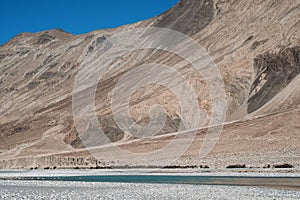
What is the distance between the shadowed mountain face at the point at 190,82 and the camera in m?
72.9

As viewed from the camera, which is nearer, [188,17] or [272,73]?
[272,73]

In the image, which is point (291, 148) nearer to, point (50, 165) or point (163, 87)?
point (50, 165)

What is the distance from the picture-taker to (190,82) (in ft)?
281

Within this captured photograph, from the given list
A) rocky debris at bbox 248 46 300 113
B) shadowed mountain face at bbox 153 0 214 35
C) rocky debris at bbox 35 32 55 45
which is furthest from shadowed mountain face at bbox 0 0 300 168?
rocky debris at bbox 35 32 55 45

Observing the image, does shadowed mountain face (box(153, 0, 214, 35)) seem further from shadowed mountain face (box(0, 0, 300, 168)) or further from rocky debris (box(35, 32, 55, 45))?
rocky debris (box(35, 32, 55, 45))

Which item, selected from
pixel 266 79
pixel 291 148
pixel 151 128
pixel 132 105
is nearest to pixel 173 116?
pixel 151 128

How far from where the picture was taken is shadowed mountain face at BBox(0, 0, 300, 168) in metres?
72.9

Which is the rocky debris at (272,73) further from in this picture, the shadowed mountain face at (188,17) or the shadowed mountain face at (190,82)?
the shadowed mountain face at (188,17)

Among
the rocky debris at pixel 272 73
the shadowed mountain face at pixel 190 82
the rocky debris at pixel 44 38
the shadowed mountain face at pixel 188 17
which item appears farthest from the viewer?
the rocky debris at pixel 44 38

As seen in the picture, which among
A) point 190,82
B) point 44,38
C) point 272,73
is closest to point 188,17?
point 190,82

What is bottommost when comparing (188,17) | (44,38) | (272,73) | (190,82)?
(272,73)

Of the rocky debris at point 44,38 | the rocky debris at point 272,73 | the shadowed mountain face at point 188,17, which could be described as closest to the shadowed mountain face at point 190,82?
the rocky debris at point 272,73

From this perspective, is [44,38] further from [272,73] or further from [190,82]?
[272,73]

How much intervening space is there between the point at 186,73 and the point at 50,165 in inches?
1301
